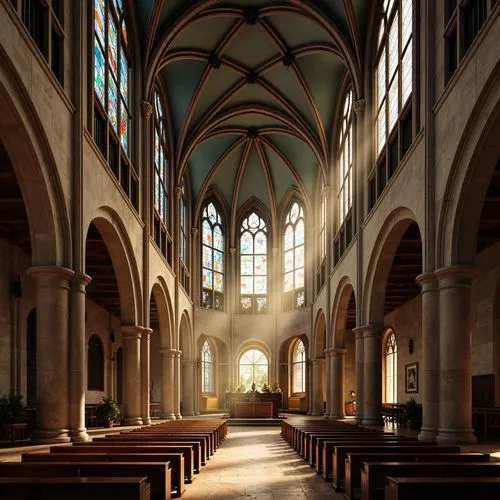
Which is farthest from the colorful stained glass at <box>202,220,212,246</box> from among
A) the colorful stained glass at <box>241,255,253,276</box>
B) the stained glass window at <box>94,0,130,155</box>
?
the stained glass window at <box>94,0,130,155</box>

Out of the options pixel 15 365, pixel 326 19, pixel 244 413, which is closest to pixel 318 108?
pixel 326 19

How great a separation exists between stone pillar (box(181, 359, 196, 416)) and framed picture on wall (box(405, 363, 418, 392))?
484 inches

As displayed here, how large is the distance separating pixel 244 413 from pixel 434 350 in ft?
64.8

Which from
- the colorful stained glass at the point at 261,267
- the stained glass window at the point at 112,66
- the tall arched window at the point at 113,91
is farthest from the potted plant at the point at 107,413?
the colorful stained glass at the point at 261,267

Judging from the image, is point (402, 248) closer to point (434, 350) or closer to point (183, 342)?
point (434, 350)

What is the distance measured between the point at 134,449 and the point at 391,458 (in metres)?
3.38

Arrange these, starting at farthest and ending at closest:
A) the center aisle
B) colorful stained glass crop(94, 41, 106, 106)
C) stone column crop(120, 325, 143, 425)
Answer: stone column crop(120, 325, 143, 425) < colorful stained glass crop(94, 41, 106, 106) < the center aisle

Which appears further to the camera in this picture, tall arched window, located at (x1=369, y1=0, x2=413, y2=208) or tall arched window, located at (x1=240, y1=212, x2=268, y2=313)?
tall arched window, located at (x1=240, y1=212, x2=268, y2=313)

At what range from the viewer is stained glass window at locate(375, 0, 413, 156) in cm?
1716

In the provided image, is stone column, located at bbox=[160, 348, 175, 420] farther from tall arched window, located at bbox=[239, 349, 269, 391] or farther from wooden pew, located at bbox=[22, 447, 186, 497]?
wooden pew, located at bbox=[22, 447, 186, 497]

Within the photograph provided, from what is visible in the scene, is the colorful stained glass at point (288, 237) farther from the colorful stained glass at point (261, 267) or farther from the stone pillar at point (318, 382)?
the stone pillar at point (318, 382)

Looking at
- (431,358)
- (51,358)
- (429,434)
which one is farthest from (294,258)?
(51,358)

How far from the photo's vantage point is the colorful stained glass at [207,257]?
39.5 meters

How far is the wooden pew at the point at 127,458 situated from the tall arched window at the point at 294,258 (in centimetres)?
3002
